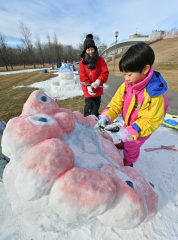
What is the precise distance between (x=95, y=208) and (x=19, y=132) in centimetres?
70

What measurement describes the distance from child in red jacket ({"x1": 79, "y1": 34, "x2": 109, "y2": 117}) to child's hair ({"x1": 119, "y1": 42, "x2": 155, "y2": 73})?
4.39ft

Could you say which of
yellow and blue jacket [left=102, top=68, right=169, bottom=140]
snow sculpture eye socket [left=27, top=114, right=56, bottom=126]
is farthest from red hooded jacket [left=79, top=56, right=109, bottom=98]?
snow sculpture eye socket [left=27, top=114, right=56, bottom=126]

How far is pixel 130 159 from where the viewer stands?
1813 mm

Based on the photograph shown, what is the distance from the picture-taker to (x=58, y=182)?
771 mm

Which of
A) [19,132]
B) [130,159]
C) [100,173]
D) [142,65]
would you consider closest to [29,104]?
[19,132]

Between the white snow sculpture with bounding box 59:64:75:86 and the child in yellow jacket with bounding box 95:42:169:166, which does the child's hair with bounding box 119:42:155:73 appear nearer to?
the child in yellow jacket with bounding box 95:42:169:166

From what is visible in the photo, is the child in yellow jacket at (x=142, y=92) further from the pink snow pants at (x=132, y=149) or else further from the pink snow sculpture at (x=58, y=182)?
the pink snow sculpture at (x=58, y=182)

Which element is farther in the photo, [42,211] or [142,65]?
[142,65]

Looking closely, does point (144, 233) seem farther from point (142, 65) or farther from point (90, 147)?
point (142, 65)

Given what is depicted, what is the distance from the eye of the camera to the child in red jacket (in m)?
2.43

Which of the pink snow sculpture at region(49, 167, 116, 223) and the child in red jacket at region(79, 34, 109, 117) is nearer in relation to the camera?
the pink snow sculpture at region(49, 167, 116, 223)


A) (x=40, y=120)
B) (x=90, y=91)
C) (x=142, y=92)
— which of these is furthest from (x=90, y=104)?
(x=40, y=120)

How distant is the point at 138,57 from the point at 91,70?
5.26 ft

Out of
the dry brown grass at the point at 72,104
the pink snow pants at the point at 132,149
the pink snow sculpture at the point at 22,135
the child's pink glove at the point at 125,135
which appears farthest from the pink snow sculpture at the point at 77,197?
the dry brown grass at the point at 72,104
